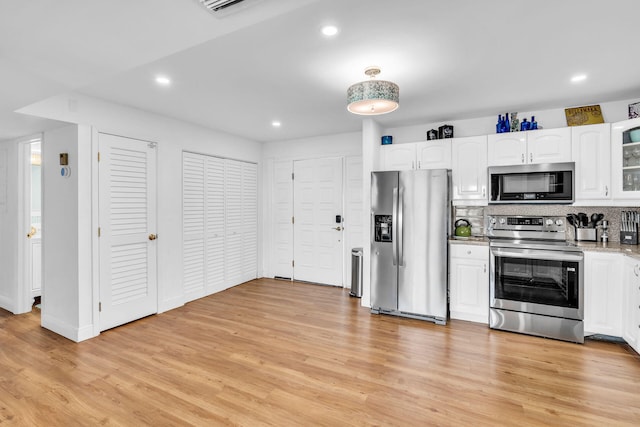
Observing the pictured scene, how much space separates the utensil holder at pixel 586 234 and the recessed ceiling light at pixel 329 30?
3.48 metres

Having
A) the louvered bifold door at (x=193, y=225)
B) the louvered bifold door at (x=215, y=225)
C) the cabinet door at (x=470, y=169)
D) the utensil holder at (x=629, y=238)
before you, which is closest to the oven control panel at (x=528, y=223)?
the cabinet door at (x=470, y=169)

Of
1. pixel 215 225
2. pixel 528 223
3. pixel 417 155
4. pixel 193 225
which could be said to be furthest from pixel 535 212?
pixel 193 225

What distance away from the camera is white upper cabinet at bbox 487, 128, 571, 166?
11.1ft

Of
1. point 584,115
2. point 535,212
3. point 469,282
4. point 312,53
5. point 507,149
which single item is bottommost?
point 469,282

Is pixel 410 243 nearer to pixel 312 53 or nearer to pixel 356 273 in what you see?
pixel 356 273

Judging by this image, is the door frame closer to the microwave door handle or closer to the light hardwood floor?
the light hardwood floor

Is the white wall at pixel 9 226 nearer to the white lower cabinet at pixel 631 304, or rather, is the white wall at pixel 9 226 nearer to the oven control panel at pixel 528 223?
the oven control panel at pixel 528 223

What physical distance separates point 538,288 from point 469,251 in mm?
738

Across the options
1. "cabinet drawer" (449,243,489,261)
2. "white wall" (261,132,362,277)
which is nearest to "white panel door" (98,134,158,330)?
"white wall" (261,132,362,277)

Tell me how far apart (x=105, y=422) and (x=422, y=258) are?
10.4 ft

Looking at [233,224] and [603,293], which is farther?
[233,224]

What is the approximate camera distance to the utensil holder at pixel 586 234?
3.47 metres

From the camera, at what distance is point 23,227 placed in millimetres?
3861

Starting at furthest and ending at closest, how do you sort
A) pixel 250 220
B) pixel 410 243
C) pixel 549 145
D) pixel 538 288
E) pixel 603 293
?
pixel 250 220 < pixel 410 243 < pixel 549 145 < pixel 538 288 < pixel 603 293
